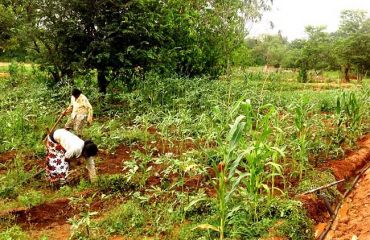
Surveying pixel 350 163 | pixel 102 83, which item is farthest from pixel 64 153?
pixel 102 83

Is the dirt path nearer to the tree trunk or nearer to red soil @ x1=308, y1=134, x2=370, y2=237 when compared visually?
red soil @ x1=308, y1=134, x2=370, y2=237

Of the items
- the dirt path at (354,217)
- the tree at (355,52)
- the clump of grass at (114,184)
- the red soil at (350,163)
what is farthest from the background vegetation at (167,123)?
the tree at (355,52)

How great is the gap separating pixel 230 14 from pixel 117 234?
34.7ft

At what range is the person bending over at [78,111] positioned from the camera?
6.14 m

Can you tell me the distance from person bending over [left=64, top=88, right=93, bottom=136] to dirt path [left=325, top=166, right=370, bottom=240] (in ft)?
12.9

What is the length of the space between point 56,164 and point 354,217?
359cm

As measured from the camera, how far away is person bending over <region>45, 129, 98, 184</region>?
4695 mm

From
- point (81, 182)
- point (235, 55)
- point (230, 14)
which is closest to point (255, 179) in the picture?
point (81, 182)

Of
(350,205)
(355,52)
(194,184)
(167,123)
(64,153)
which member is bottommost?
(350,205)

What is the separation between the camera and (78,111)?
617 cm

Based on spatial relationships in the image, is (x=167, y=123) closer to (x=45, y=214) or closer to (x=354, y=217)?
(x=45, y=214)

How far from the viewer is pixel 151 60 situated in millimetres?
9633

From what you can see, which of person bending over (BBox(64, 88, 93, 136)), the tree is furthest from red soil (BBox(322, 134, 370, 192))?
the tree

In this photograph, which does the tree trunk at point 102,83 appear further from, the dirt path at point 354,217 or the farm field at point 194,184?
the dirt path at point 354,217
